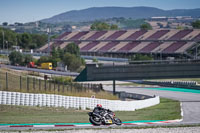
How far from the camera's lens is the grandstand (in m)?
102

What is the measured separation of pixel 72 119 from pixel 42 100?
5.56 metres

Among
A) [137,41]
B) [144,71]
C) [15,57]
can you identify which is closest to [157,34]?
[137,41]

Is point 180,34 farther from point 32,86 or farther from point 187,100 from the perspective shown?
point 32,86

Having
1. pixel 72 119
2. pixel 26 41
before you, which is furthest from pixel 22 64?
pixel 72 119

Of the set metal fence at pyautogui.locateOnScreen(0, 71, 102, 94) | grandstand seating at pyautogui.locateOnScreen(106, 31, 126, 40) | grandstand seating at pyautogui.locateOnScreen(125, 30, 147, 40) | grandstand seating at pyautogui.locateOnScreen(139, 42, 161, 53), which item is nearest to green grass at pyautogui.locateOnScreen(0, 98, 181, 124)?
metal fence at pyautogui.locateOnScreen(0, 71, 102, 94)

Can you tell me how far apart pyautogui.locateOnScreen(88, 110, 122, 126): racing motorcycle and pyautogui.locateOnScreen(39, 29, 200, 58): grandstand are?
2960 inches

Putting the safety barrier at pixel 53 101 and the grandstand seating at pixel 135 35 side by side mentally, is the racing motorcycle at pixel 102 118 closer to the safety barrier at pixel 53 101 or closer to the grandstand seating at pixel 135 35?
the safety barrier at pixel 53 101

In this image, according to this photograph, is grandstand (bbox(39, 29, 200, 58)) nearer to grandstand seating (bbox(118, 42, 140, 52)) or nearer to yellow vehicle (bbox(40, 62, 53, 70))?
grandstand seating (bbox(118, 42, 140, 52))

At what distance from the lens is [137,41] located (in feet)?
384

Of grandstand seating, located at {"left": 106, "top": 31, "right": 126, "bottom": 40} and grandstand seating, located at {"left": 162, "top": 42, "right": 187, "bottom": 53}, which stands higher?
grandstand seating, located at {"left": 106, "top": 31, "right": 126, "bottom": 40}

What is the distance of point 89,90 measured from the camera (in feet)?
138

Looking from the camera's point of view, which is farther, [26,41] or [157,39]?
[26,41]

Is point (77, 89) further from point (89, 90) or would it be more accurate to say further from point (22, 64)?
point (22, 64)

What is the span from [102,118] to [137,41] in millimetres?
96536
